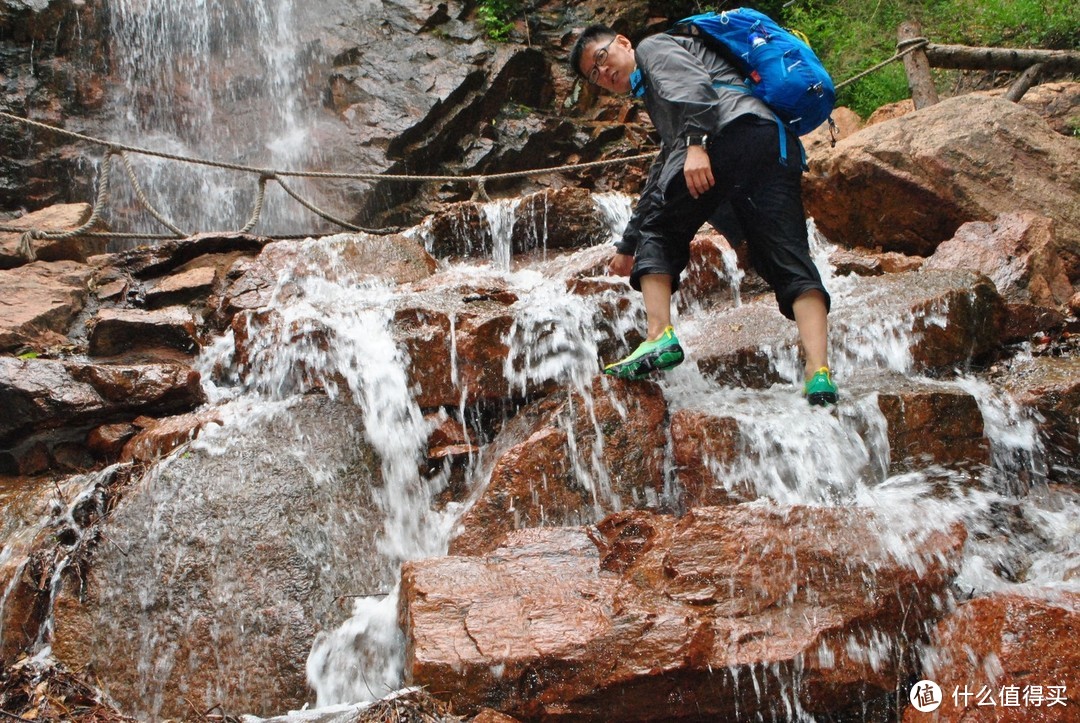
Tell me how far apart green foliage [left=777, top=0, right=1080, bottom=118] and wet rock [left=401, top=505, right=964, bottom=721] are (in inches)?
345

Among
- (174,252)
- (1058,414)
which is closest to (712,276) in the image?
(1058,414)

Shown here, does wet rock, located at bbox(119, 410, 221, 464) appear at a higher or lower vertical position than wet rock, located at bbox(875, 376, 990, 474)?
higher

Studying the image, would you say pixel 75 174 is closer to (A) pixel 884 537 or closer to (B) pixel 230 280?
(B) pixel 230 280

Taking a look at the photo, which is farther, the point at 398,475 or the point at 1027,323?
the point at 1027,323

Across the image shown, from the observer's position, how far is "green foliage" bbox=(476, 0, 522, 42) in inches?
423

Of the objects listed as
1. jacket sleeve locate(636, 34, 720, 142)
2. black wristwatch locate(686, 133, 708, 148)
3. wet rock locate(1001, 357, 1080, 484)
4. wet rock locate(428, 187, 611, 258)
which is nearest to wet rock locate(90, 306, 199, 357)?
wet rock locate(428, 187, 611, 258)

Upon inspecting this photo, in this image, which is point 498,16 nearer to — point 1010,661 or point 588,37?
point 588,37

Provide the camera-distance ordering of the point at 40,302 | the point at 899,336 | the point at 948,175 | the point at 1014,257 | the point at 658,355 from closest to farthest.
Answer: the point at 658,355, the point at 899,336, the point at 1014,257, the point at 948,175, the point at 40,302

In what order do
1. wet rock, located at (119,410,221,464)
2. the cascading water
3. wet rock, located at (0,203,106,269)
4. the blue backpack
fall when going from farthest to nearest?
the cascading water, wet rock, located at (0,203,106,269), wet rock, located at (119,410,221,464), the blue backpack

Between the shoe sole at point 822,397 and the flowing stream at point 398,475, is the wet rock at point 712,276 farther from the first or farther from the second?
the shoe sole at point 822,397

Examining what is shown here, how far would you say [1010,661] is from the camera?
7.27ft

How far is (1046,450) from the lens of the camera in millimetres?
3635

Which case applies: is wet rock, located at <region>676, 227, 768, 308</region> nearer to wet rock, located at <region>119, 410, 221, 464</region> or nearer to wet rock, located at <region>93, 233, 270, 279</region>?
wet rock, located at <region>119, 410, 221, 464</region>

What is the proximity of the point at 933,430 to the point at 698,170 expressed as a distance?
1581mm
